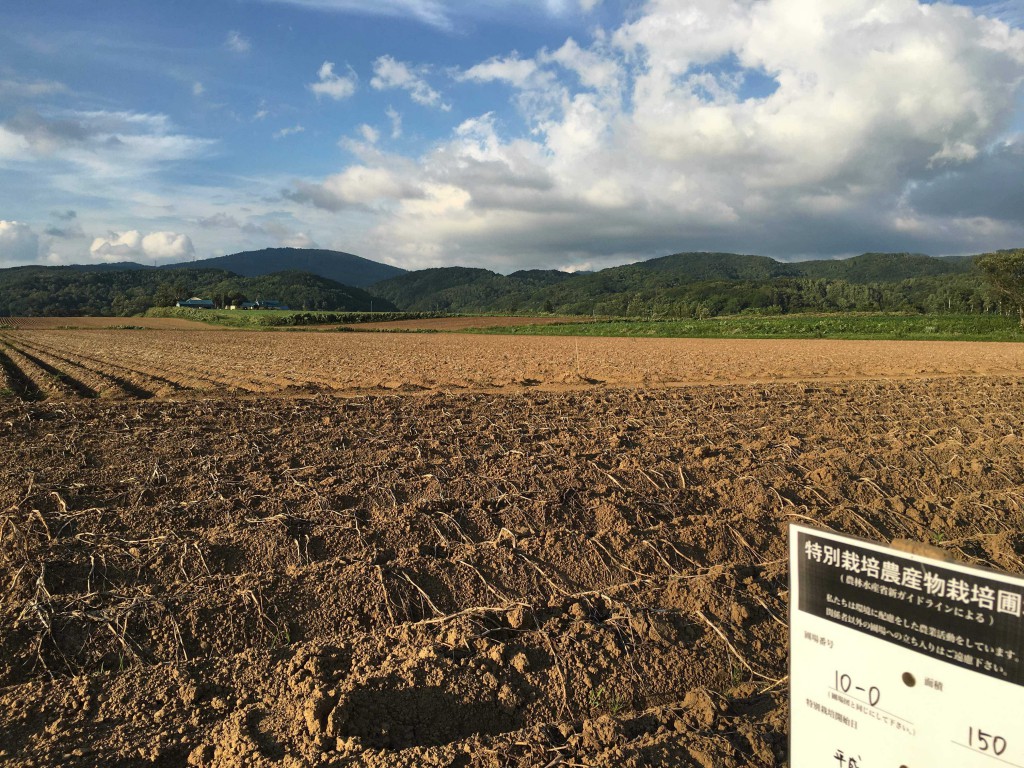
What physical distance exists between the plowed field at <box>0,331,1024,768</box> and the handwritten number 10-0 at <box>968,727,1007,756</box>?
1.66 m

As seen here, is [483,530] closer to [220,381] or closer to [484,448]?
[484,448]

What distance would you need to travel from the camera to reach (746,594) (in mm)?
5359

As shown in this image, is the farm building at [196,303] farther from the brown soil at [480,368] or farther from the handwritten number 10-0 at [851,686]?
the handwritten number 10-0 at [851,686]

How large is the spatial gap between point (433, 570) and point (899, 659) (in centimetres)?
411

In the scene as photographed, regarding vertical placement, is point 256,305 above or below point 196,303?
below

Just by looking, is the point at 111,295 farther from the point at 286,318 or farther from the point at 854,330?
the point at 854,330

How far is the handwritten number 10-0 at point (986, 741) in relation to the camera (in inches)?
76.6

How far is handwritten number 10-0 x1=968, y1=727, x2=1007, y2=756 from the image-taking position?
6.38 ft

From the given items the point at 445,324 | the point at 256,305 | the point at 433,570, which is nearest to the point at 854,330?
the point at 445,324

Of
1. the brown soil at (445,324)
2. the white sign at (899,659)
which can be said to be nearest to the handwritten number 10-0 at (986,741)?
the white sign at (899,659)

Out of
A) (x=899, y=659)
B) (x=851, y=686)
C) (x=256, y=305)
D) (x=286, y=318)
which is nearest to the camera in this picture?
(x=899, y=659)

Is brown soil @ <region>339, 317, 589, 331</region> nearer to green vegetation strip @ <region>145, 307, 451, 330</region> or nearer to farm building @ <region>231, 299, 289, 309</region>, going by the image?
green vegetation strip @ <region>145, 307, 451, 330</region>

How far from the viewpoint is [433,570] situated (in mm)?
5629

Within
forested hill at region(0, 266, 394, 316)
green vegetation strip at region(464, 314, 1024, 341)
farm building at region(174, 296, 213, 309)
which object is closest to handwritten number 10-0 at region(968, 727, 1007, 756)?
green vegetation strip at region(464, 314, 1024, 341)
